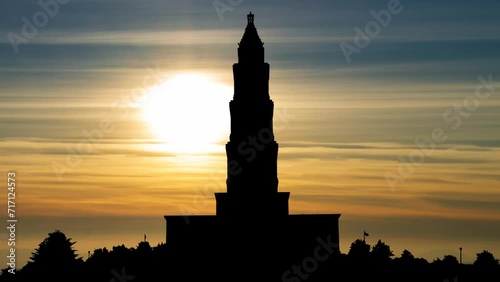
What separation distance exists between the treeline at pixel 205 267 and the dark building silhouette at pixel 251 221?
0.66 m

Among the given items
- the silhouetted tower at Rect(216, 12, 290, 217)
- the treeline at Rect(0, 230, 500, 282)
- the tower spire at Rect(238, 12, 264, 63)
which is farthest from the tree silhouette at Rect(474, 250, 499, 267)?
the tower spire at Rect(238, 12, 264, 63)

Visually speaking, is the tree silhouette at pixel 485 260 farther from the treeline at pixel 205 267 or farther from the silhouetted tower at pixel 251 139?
the silhouetted tower at pixel 251 139

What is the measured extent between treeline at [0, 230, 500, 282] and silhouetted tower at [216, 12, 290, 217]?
643 centimetres

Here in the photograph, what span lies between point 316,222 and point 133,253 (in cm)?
3886

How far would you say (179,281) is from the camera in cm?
11738

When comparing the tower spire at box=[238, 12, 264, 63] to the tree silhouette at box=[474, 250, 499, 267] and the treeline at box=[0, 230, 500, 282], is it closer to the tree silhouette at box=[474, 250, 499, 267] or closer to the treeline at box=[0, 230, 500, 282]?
the treeline at box=[0, 230, 500, 282]

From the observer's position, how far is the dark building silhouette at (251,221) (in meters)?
113

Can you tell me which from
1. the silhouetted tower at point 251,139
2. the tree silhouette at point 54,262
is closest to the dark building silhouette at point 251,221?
the silhouetted tower at point 251,139

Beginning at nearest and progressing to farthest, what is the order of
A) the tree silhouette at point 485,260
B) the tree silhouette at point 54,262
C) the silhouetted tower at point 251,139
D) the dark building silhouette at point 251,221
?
the silhouetted tower at point 251,139 < the dark building silhouette at point 251,221 < the tree silhouette at point 54,262 < the tree silhouette at point 485,260

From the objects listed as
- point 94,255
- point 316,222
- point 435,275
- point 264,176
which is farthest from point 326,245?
point 94,255

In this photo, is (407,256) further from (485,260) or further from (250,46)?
(250,46)

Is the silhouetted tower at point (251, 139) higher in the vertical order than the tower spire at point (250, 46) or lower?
lower

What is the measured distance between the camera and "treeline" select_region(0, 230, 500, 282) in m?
117

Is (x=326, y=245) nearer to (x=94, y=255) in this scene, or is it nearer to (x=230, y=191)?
(x=230, y=191)
